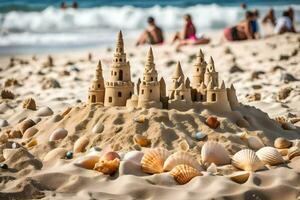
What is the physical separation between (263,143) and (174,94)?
1.32m

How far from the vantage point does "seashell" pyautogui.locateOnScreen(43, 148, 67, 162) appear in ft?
26.1

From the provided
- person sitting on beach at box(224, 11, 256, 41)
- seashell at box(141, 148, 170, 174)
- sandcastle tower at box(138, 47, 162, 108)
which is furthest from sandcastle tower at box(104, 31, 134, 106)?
person sitting on beach at box(224, 11, 256, 41)

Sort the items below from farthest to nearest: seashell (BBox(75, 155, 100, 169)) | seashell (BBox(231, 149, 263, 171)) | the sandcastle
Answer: the sandcastle < seashell (BBox(75, 155, 100, 169)) < seashell (BBox(231, 149, 263, 171))

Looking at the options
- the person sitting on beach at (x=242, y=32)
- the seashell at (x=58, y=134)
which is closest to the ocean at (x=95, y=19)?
the person sitting on beach at (x=242, y=32)

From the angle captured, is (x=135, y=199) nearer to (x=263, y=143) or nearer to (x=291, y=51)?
(x=263, y=143)

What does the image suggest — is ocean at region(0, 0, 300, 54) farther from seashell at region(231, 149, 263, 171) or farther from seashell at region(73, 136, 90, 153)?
seashell at region(231, 149, 263, 171)

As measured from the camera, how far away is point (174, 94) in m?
8.52

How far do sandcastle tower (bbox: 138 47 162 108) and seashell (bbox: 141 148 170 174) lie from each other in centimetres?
108

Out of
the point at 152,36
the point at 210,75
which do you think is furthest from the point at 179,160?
the point at 152,36

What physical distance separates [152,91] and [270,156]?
1737 millimetres

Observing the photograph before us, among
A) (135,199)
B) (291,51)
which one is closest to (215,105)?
(135,199)

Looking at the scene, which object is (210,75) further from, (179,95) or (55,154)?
(55,154)

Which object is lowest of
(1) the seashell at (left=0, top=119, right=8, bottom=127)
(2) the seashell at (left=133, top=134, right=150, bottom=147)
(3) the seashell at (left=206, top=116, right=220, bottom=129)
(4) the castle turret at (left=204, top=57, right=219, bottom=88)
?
(2) the seashell at (left=133, top=134, right=150, bottom=147)

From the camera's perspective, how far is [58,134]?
8523 millimetres
